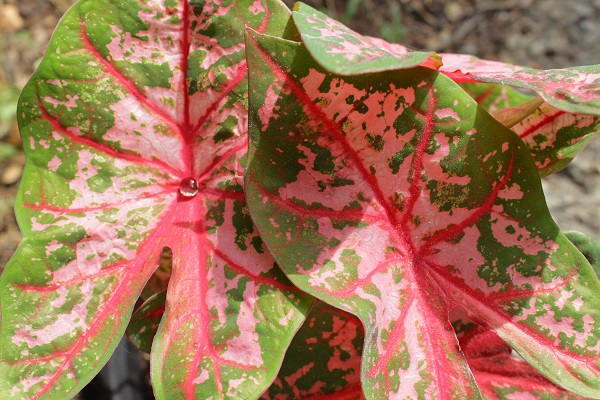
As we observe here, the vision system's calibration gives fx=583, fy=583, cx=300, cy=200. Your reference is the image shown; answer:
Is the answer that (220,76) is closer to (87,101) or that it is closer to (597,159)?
(87,101)

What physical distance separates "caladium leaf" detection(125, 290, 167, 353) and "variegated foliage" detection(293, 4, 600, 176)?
53 cm

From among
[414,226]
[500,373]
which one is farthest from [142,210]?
[500,373]

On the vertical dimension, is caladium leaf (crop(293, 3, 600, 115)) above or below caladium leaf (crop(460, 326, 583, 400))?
above

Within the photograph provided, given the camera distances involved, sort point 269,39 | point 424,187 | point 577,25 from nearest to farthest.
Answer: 1. point 269,39
2. point 424,187
3. point 577,25

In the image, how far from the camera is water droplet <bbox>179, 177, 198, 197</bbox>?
2.98 feet

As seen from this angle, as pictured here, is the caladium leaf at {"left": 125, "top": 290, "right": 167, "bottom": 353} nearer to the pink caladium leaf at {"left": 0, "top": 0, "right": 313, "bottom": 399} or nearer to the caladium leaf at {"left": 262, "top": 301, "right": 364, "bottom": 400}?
the pink caladium leaf at {"left": 0, "top": 0, "right": 313, "bottom": 399}

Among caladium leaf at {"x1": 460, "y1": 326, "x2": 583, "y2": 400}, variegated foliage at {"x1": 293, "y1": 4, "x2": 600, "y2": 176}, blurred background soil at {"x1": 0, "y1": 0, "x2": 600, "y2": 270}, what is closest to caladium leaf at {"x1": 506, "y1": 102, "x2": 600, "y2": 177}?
variegated foliage at {"x1": 293, "y1": 4, "x2": 600, "y2": 176}

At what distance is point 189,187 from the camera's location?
2.99ft

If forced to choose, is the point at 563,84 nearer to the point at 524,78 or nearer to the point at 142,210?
the point at 524,78

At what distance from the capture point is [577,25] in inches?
88.8

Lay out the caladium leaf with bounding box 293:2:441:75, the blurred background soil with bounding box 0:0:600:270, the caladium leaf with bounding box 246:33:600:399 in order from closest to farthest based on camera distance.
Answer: the caladium leaf with bounding box 293:2:441:75 < the caladium leaf with bounding box 246:33:600:399 < the blurred background soil with bounding box 0:0:600:270

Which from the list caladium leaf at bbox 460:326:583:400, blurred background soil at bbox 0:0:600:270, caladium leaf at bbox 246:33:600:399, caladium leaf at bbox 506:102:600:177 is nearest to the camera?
caladium leaf at bbox 246:33:600:399

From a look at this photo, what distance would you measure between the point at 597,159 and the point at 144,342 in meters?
1.73

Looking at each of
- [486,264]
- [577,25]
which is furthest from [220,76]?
[577,25]
